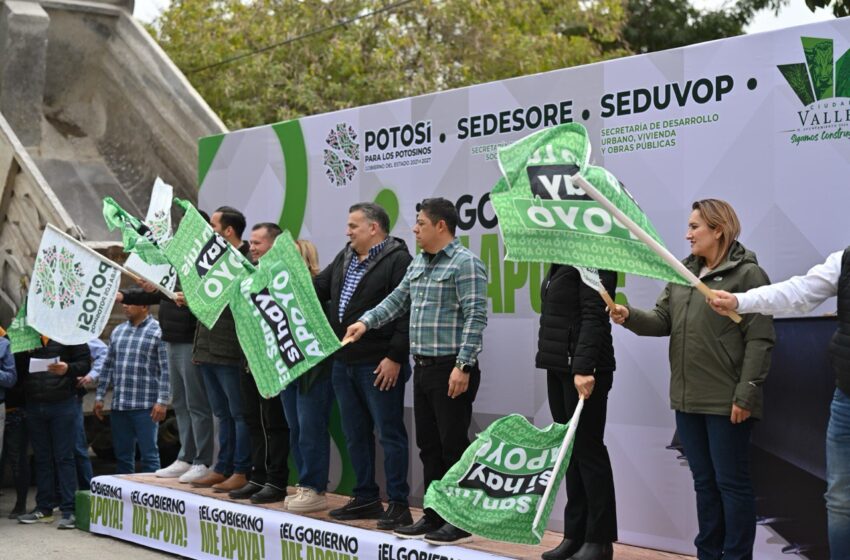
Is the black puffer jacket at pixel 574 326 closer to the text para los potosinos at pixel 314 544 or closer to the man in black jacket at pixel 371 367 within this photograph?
the man in black jacket at pixel 371 367

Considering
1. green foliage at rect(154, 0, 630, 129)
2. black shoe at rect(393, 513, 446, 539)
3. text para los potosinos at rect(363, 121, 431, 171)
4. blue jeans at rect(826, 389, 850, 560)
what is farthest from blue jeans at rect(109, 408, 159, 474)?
green foliage at rect(154, 0, 630, 129)

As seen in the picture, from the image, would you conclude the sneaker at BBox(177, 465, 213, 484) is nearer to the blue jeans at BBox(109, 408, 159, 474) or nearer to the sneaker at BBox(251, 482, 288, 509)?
the blue jeans at BBox(109, 408, 159, 474)

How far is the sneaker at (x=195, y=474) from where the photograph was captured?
8.44 m

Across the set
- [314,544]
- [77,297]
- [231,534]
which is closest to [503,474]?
[314,544]

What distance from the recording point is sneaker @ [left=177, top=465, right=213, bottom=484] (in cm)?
844

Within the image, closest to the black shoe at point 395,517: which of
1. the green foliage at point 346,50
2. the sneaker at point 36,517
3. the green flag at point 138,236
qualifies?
the green flag at point 138,236

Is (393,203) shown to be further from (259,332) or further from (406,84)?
(406,84)

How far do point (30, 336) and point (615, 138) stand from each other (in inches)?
181

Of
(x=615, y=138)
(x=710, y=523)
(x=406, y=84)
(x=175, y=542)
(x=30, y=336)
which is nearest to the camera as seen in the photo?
(x=710, y=523)

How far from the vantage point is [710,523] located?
5641mm

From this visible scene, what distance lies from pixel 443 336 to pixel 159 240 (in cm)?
245

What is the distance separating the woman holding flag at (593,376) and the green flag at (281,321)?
1332 mm

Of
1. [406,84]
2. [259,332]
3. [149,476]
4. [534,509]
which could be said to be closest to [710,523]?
[534,509]

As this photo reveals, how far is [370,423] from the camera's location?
7391mm
